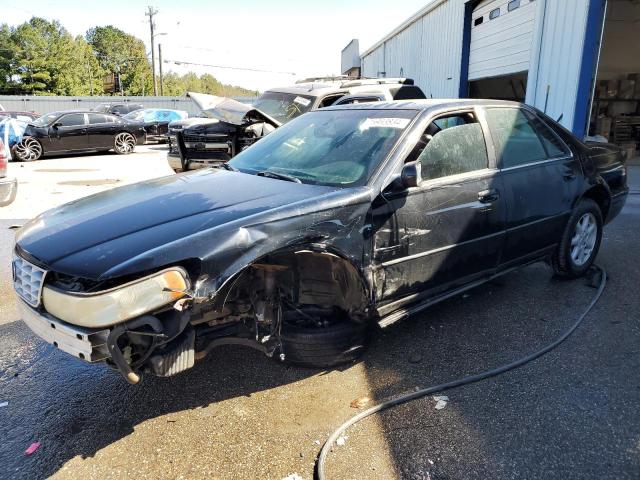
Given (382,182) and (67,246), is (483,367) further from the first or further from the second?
(67,246)

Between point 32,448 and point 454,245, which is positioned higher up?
point 454,245

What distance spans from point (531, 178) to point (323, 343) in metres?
2.17

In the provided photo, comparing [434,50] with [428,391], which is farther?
[434,50]

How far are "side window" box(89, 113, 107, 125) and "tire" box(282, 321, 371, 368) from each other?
15.5 metres

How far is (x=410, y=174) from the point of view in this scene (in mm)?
2893

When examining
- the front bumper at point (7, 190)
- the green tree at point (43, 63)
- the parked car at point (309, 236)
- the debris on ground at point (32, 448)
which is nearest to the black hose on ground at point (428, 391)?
the parked car at point (309, 236)

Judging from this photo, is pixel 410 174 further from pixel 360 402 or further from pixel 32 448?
pixel 32 448

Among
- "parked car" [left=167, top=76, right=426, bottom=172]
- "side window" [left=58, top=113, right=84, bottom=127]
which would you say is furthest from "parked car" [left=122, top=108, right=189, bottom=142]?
"parked car" [left=167, top=76, right=426, bottom=172]

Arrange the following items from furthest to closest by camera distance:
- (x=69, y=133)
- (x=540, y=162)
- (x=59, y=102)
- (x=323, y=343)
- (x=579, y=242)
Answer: (x=59, y=102) → (x=69, y=133) → (x=579, y=242) → (x=540, y=162) → (x=323, y=343)

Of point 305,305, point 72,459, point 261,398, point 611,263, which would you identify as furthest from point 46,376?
point 611,263

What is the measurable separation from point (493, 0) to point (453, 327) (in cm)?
1064

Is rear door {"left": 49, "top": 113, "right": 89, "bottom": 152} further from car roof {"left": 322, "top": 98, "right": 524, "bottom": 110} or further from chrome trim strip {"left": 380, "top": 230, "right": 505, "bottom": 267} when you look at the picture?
chrome trim strip {"left": 380, "top": 230, "right": 505, "bottom": 267}

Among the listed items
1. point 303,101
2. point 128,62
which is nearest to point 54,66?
point 128,62

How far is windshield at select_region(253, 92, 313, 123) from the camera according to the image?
24.9 ft
